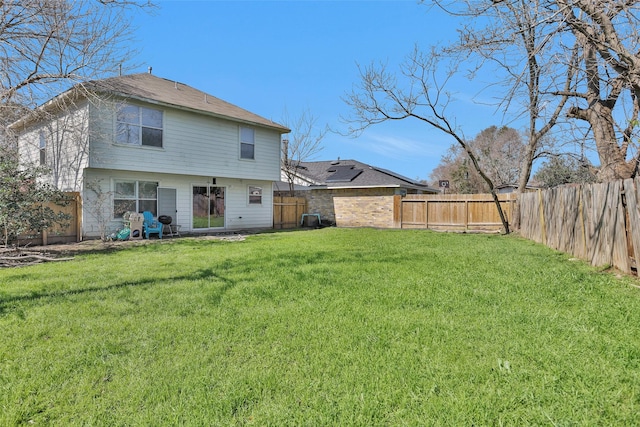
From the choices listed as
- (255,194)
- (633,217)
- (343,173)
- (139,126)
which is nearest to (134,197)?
(139,126)

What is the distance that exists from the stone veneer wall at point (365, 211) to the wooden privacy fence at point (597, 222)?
904 centimetres

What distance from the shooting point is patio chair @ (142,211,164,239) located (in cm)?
1141

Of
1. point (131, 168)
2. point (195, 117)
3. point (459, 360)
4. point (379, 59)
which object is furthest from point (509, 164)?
point (459, 360)

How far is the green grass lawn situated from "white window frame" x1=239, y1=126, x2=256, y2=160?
9.86 m

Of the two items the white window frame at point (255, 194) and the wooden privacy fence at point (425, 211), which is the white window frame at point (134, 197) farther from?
the wooden privacy fence at point (425, 211)

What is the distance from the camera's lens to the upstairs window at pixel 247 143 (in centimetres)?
1469

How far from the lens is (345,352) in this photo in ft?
9.37

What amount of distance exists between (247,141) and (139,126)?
4442 mm

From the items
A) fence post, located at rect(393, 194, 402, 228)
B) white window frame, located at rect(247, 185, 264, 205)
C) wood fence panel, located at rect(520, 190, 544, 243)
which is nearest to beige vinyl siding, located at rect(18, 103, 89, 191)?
white window frame, located at rect(247, 185, 264, 205)

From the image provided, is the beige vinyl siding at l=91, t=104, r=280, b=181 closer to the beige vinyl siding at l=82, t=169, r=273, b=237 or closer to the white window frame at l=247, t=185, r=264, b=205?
the beige vinyl siding at l=82, t=169, r=273, b=237

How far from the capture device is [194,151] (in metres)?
13.1

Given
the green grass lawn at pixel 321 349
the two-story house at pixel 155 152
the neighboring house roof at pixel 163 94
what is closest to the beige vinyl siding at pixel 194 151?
the two-story house at pixel 155 152

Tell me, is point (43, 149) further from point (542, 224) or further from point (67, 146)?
point (542, 224)

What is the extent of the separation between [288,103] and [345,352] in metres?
22.2
